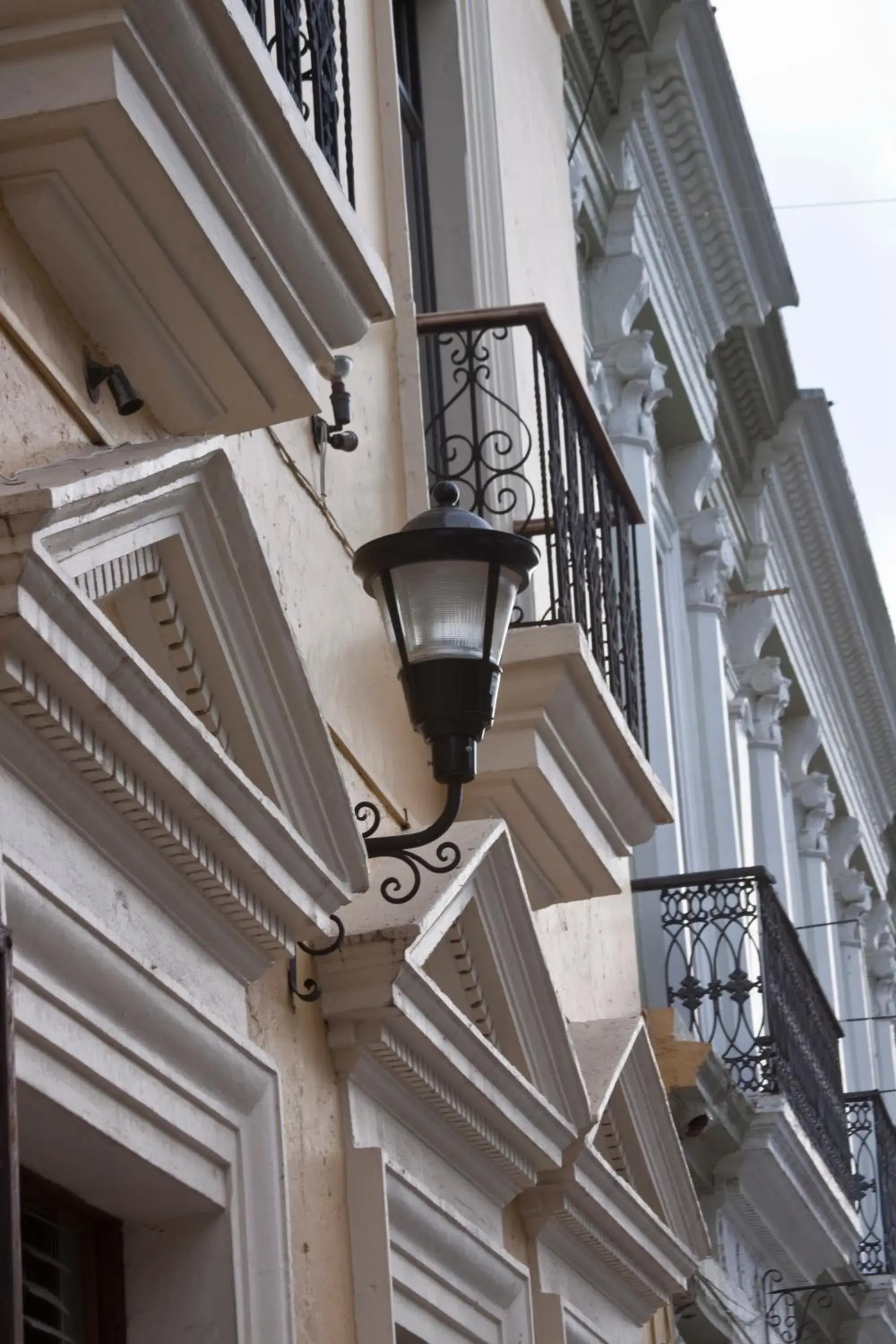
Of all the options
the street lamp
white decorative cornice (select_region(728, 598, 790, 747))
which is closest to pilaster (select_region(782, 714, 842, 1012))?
white decorative cornice (select_region(728, 598, 790, 747))

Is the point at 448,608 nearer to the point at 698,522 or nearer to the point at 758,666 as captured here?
the point at 698,522

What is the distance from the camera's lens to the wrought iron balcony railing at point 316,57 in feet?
18.1

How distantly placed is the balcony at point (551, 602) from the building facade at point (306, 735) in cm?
2

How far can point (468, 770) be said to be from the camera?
17.5 feet

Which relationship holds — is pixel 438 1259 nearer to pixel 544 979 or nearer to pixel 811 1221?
pixel 544 979

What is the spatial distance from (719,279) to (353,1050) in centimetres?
1056

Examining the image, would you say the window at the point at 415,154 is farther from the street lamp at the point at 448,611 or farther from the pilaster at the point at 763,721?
the pilaster at the point at 763,721

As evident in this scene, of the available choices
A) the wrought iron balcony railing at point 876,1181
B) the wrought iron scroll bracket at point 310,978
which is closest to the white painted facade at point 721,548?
the wrought iron balcony railing at point 876,1181

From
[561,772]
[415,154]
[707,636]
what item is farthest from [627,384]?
[561,772]

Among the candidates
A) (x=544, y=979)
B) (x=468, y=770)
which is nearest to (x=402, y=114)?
(x=544, y=979)

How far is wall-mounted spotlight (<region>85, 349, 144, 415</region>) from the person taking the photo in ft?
15.4

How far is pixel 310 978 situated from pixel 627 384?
28.7ft

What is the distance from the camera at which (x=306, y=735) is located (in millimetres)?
5195

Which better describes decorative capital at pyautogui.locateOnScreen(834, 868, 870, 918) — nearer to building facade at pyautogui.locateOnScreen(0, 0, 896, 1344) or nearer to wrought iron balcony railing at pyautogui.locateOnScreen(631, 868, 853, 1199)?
wrought iron balcony railing at pyautogui.locateOnScreen(631, 868, 853, 1199)
